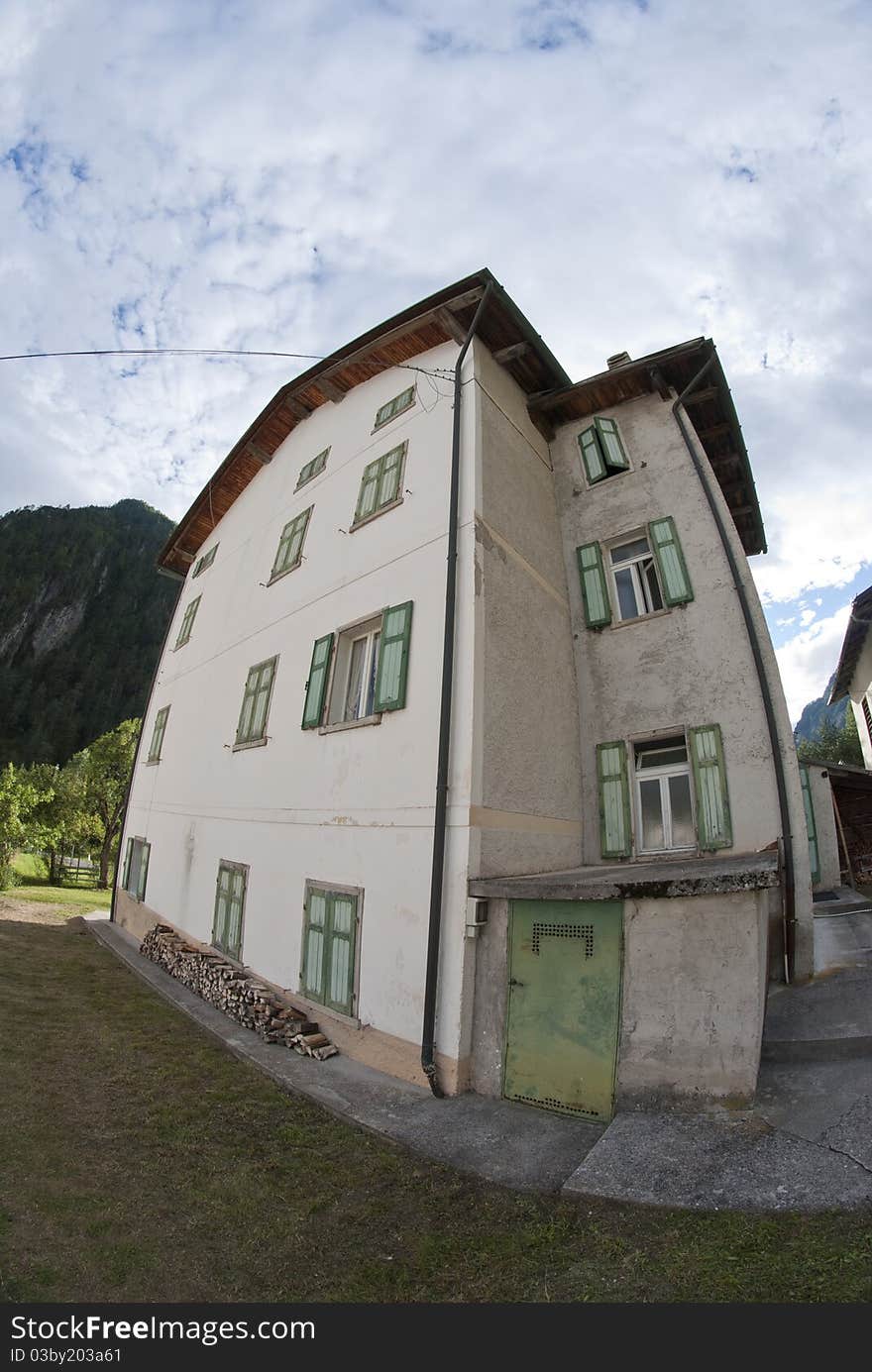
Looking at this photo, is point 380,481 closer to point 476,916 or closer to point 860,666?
point 476,916

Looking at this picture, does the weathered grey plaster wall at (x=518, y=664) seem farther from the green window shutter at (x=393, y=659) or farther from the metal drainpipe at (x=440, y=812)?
the green window shutter at (x=393, y=659)

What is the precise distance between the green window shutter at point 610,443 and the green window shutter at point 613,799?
497cm

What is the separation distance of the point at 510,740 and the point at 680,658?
10.4 feet

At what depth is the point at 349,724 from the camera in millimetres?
7969

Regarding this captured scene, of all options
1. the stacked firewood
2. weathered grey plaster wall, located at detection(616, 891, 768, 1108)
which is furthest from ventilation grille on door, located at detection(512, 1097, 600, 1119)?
the stacked firewood

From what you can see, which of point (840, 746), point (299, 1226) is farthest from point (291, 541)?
point (840, 746)

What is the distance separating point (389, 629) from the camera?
312 inches

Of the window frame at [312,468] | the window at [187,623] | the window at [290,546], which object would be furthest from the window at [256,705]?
the window at [187,623]

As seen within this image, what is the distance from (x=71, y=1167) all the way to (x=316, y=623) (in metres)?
7.29

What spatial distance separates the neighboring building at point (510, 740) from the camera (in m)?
5.35

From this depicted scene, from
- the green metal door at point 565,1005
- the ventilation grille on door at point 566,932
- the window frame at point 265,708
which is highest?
the window frame at point 265,708

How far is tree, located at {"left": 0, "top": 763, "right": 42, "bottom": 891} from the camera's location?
2214 centimetres

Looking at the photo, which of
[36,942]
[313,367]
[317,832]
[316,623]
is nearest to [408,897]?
[317,832]

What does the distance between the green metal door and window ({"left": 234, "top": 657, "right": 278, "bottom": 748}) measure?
6.17m
